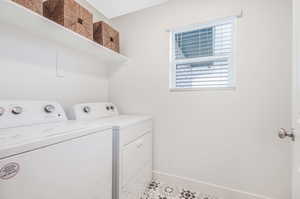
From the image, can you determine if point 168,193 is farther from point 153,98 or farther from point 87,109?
point 87,109

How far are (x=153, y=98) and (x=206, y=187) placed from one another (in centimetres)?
120

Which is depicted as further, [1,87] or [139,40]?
[139,40]

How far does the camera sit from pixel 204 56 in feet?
5.93

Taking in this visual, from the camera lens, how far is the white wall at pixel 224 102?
4.71 feet

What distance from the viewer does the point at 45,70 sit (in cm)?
148

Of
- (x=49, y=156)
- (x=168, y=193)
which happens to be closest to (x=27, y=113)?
(x=49, y=156)

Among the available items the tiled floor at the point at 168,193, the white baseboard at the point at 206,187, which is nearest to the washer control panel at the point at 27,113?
the tiled floor at the point at 168,193

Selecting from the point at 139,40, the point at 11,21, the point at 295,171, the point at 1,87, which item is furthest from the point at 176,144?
the point at 11,21

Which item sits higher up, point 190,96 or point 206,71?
point 206,71

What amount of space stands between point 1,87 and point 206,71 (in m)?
1.94

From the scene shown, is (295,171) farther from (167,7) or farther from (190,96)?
(167,7)

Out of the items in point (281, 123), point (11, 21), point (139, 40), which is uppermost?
point (139, 40)

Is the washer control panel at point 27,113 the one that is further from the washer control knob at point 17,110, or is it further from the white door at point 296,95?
the white door at point 296,95

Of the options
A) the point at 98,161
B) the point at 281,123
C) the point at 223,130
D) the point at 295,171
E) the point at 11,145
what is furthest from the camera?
the point at 223,130
